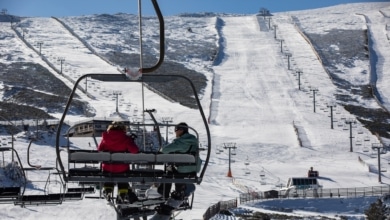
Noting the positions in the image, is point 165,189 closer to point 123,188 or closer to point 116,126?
point 123,188

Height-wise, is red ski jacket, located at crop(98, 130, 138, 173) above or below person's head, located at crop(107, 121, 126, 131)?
below

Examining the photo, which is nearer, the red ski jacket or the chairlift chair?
the chairlift chair

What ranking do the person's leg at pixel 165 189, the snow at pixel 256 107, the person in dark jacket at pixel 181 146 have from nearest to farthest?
1. the person in dark jacket at pixel 181 146
2. the person's leg at pixel 165 189
3. the snow at pixel 256 107

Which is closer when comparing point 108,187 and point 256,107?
point 108,187

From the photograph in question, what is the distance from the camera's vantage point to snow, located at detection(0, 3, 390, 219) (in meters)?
29.3

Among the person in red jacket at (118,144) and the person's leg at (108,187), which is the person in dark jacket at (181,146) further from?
the person's leg at (108,187)

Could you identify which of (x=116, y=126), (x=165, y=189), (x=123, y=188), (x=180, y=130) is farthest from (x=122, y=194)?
(x=180, y=130)

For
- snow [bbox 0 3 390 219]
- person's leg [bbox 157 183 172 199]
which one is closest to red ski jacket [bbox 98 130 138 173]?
person's leg [bbox 157 183 172 199]

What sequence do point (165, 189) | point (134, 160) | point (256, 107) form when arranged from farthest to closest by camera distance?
point (256, 107) < point (165, 189) < point (134, 160)

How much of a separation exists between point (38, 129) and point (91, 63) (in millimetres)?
38538

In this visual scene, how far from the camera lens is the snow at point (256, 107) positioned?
29.3 metres

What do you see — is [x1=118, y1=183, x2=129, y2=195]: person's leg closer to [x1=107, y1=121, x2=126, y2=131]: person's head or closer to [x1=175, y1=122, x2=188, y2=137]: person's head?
[x1=107, y1=121, x2=126, y2=131]: person's head

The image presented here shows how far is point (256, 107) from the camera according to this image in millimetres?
55562

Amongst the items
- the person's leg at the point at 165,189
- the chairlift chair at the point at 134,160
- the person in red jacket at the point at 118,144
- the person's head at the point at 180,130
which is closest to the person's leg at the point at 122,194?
the person in red jacket at the point at 118,144
